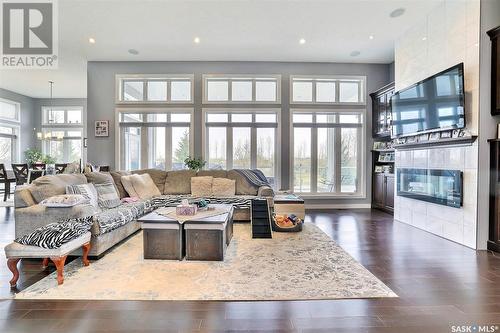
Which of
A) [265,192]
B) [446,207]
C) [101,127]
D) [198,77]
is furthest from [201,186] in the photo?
[446,207]

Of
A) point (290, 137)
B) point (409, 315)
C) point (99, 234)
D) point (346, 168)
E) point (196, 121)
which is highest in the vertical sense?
point (196, 121)

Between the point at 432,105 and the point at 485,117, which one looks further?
the point at 432,105

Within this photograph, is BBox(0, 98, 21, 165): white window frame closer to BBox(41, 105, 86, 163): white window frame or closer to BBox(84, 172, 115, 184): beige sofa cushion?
BBox(41, 105, 86, 163): white window frame

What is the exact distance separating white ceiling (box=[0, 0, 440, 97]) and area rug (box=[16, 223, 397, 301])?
3.99 metres

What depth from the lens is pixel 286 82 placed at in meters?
6.75

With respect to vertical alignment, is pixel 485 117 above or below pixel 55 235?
above

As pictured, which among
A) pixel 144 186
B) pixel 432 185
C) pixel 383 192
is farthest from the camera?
pixel 383 192

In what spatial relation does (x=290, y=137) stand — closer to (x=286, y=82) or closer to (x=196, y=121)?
→ (x=286, y=82)

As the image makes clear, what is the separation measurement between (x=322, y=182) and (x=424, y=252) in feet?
11.8

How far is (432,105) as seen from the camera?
163 inches

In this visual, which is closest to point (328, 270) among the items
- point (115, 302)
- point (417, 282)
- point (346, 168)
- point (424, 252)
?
point (417, 282)

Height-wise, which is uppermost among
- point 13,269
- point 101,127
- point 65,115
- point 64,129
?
point 65,115

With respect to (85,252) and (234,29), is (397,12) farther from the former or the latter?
(85,252)
